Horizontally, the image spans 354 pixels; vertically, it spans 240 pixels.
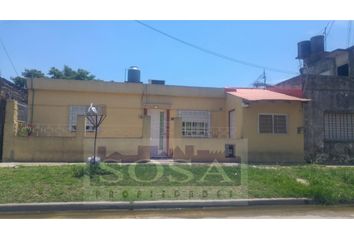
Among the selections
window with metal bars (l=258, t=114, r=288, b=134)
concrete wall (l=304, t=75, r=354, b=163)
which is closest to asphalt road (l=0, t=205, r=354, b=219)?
window with metal bars (l=258, t=114, r=288, b=134)

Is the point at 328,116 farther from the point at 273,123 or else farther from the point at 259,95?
the point at 259,95

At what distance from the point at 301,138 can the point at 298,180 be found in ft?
20.7

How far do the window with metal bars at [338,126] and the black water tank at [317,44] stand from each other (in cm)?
732

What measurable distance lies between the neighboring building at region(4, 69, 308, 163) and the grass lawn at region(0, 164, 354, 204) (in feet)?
11.1

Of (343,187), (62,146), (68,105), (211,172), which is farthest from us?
(68,105)

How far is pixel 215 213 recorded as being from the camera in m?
7.92

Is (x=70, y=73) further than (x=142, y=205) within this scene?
Yes

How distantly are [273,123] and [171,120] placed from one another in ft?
15.6

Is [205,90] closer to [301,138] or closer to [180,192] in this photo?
[301,138]

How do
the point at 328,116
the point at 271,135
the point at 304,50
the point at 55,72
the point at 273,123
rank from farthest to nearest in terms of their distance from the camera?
the point at 55,72, the point at 304,50, the point at 328,116, the point at 273,123, the point at 271,135

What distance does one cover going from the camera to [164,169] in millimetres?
11430

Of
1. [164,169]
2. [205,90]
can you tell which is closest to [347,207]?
[164,169]

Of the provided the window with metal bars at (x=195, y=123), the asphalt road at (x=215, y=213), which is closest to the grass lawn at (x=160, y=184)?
the asphalt road at (x=215, y=213)

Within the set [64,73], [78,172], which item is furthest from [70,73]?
[78,172]
